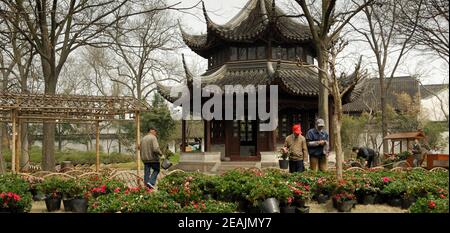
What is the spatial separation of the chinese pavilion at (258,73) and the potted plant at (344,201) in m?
9.88

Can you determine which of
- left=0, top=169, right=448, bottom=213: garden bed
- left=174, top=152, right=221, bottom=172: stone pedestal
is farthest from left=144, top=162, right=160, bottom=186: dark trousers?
left=174, top=152, right=221, bottom=172: stone pedestal

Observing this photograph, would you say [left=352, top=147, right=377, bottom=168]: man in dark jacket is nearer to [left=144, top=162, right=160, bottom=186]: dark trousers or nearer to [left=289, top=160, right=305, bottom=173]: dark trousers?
[left=289, top=160, right=305, bottom=173]: dark trousers

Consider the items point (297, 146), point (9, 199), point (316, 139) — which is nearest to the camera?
point (9, 199)

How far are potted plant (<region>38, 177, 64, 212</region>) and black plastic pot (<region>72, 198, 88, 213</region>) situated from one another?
1.44 feet

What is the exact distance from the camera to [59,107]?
10.9 meters

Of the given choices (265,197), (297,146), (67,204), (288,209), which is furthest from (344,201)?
(67,204)

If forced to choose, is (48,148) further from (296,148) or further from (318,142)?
(318,142)

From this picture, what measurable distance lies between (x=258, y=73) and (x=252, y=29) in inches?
87.8

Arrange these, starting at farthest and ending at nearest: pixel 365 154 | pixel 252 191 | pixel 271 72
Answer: pixel 271 72
pixel 365 154
pixel 252 191

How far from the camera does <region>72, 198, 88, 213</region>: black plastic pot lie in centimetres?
824

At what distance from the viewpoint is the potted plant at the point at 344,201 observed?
841 cm

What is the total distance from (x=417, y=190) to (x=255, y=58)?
12.7 meters
